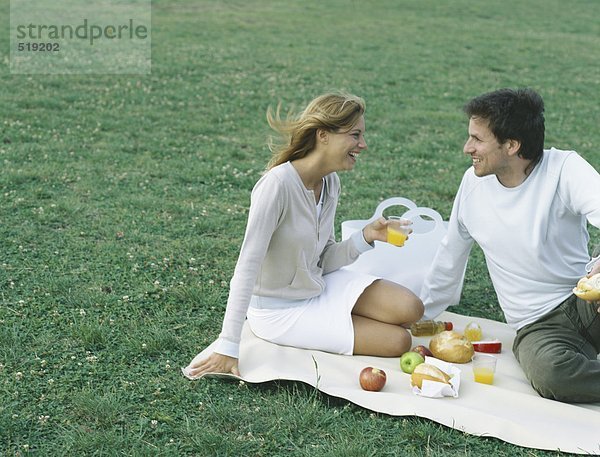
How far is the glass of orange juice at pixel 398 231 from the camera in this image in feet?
17.5

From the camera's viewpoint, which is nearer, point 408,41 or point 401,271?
point 401,271

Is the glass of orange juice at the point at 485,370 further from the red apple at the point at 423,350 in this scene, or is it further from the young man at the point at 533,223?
the red apple at the point at 423,350

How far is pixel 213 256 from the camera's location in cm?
695

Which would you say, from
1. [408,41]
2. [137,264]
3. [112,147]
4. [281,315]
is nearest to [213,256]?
[137,264]

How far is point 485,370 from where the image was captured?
16.4 ft

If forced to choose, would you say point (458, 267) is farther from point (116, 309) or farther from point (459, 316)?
A: point (116, 309)

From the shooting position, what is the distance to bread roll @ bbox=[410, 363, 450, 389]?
479 centimetres

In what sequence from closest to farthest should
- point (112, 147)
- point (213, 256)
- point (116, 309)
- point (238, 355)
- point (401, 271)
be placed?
point (238, 355) < point (116, 309) < point (401, 271) < point (213, 256) < point (112, 147)

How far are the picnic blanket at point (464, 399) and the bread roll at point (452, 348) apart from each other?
70mm

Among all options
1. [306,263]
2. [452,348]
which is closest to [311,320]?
[306,263]

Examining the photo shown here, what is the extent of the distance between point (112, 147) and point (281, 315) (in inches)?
205

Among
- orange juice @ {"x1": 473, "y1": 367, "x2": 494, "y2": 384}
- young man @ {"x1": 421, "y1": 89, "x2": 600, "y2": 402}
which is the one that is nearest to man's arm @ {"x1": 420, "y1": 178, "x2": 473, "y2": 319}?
young man @ {"x1": 421, "y1": 89, "x2": 600, "y2": 402}

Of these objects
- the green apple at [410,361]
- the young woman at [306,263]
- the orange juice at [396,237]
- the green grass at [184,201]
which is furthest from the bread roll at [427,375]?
the orange juice at [396,237]

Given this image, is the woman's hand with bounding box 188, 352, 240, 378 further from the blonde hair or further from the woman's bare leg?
the blonde hair
